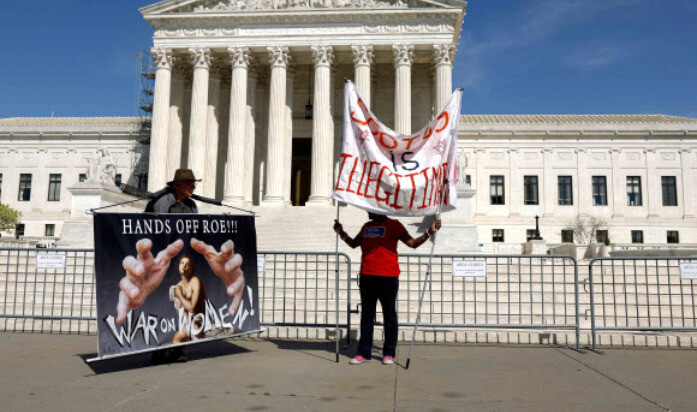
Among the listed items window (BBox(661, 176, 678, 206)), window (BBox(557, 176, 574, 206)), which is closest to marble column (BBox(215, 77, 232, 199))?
window (BBox(557, 176, 574, 206))

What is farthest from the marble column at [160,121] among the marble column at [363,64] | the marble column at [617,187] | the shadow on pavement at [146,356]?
the marble column at [617,187]

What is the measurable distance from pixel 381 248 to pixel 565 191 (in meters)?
37.9

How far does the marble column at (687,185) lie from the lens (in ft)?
128

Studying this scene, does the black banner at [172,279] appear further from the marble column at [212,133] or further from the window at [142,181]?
the window at [142,181]

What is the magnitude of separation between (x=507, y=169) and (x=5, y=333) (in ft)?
123

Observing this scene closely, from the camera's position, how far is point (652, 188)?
39.4 metres

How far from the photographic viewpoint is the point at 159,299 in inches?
235

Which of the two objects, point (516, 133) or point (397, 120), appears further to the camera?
point (516, 133)

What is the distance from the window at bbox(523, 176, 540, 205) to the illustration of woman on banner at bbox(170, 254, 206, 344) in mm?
37191

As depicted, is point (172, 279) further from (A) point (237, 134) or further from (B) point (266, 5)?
(B) point (266, 5)

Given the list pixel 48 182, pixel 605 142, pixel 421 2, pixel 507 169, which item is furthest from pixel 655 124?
pixel 48 182

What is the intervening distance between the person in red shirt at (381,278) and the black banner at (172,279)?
1595 millimetres

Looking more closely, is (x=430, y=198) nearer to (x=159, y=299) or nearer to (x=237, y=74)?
(x=159, y=299)

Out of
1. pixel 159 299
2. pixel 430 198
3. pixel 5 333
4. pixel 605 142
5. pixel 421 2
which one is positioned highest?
pixel 421 2
